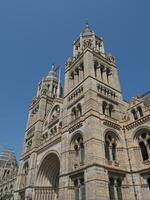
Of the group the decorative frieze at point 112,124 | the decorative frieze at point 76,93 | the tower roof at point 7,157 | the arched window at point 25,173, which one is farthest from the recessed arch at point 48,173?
the tower roof at point 7,157

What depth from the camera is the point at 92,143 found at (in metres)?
Answer: 19.9

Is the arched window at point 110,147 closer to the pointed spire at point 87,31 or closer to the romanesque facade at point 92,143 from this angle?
the romanesque facade at point 92,143

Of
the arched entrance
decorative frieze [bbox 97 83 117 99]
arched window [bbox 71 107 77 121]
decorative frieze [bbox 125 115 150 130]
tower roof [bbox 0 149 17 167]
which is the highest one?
tower roof [bbox 0 149 17 167]

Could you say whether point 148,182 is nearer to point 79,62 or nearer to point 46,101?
point 79,62

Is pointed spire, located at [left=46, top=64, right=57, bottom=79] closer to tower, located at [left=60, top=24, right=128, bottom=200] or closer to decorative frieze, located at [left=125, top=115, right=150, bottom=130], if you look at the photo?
tower, located at [left=60, top=24, right=128, bottom=200]

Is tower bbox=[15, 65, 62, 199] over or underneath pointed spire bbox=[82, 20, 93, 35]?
underneath

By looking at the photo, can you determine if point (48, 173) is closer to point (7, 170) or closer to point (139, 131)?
point (139, 131)

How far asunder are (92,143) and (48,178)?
41.4 ft

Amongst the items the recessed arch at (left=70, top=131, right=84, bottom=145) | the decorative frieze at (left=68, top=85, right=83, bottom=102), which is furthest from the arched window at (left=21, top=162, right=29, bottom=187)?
the decorative frieze at (left=68, top=85, right=83, bottom=102)

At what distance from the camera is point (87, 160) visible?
769 inches

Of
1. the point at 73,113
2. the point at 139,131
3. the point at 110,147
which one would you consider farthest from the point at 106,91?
the point at 110,147

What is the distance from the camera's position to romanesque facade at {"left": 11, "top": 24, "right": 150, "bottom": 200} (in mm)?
19578

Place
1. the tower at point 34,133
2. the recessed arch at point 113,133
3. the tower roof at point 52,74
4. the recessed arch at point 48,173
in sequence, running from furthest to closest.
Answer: the tower roof at point 52,74, the tower at point 34,133, the recessed arch at point 48,173, the recessed arch at point 113,133

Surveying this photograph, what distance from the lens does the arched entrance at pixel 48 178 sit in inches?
1093
